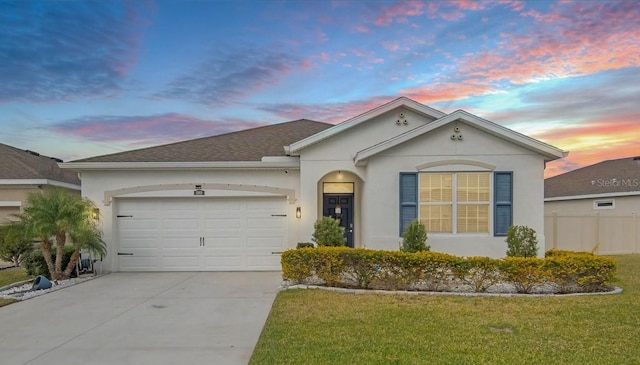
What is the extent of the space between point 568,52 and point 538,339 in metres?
10.4

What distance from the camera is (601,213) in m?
17.6

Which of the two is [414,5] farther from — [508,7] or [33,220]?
[33,220]

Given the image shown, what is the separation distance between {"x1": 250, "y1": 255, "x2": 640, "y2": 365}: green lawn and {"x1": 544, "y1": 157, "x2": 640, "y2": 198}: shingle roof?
12910 mm

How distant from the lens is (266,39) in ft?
45.6

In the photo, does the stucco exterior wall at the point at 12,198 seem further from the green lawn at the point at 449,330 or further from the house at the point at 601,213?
the house at the point at 601,213

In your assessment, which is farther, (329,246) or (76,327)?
(329,246)

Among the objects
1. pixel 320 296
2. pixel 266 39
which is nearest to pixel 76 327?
pixel 320 296

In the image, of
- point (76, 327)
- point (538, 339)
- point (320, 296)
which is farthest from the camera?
point (320, 296)

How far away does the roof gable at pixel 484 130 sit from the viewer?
10641 mm

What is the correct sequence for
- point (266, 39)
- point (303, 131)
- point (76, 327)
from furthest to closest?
point (303, 131)
point (266, 39)
point (76, 327)

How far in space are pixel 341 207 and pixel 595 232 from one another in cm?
1141

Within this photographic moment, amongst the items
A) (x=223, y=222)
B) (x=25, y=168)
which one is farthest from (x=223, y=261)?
(x=25, y=168)

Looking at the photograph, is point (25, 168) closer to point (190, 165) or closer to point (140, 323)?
Answer: point (190, 165)

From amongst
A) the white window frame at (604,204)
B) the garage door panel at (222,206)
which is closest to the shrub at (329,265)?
the garage door panel at (222,206)
